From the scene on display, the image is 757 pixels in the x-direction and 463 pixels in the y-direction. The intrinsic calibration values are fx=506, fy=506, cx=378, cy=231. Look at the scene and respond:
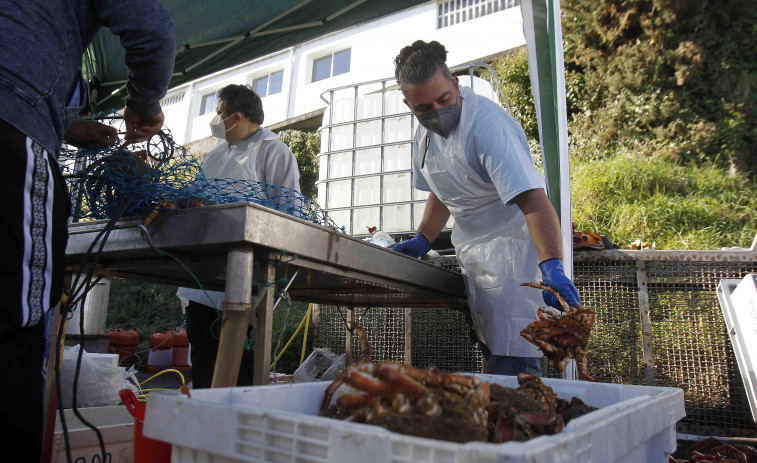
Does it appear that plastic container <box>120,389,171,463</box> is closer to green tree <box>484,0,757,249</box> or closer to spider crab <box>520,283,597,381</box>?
spider crab <box>520,283,597,381</box>

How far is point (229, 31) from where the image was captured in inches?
152

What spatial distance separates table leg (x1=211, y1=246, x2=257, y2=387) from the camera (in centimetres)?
145

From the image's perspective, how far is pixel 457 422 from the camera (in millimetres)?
916

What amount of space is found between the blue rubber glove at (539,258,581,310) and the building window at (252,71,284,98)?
15588 mm

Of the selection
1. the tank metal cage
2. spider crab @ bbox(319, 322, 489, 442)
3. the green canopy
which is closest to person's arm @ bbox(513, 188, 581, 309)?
spider crab @ bbox(319, 322, 489, 442)

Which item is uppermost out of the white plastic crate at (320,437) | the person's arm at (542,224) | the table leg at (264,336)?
the person's arm at (542,224)

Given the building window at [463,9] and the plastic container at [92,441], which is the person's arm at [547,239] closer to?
the plastic container at [92,441]

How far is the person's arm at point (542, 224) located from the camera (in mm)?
2279

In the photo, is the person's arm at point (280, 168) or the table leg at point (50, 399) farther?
the person's arm at point (280, 168)

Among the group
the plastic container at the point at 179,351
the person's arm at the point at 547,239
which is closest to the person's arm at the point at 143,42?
the person's arm at the point at 547,239

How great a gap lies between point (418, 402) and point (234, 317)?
70cm

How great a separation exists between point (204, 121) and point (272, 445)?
60.8 feet

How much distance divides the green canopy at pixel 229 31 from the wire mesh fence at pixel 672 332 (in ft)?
6.50

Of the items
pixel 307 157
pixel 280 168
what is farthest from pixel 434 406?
pixel 307 157
